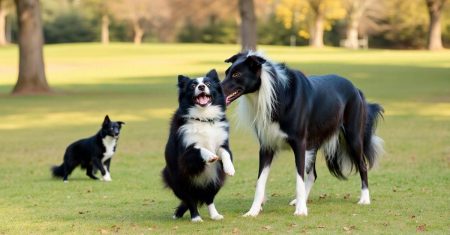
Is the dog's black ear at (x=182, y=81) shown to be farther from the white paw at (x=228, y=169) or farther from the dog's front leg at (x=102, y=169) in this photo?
the dog's front leg at (x=102, y=169)

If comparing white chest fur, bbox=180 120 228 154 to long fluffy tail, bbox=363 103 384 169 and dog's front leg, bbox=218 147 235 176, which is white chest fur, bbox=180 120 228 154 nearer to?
dog's front leg, bbox=218 147 235 176

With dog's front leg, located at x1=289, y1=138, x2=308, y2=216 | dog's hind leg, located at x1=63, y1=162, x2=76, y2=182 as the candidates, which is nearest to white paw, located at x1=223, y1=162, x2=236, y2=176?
dog's front leg, located at x1=289, y1=138, x2=308, y2=216

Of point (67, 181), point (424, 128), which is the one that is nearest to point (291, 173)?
point (67, 181)

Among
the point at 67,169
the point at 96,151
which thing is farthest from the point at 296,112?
the point at 67,169

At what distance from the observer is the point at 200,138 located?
947 centimetres

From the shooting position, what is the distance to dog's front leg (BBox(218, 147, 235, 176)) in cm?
940

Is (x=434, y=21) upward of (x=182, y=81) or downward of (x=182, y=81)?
downward

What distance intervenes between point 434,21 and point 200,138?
244 feet

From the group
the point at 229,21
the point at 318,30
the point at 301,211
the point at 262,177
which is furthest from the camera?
the point at 229,21

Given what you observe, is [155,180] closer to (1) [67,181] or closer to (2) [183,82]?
(1) [67,181]

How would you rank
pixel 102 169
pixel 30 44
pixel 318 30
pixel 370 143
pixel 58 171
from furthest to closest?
pixel 318 30, pixel 30 44, pixel 58 171, pixel 102 169, pixel 370 143

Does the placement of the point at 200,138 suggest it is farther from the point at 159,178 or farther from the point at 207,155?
the point at 159,178

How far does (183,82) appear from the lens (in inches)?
374

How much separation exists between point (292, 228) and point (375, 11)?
92.4 metres
